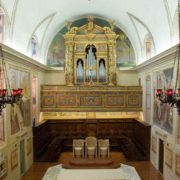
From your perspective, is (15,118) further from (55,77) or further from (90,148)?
(55,77)

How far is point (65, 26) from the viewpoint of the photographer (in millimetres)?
16781

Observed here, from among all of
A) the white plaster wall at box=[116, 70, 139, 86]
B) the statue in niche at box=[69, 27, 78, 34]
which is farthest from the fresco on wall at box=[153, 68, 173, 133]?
the statue in niche at box=[69, 27, 78, 34]

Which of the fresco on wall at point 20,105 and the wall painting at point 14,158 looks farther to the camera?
the fresco on wall at point 20,105

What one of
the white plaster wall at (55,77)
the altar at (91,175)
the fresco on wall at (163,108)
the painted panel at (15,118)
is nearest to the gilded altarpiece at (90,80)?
the white plaster wall at (55,77)

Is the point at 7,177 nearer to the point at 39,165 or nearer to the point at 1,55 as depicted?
the point at 39,165

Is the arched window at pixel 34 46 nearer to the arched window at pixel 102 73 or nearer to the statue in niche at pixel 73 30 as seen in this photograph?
the statue in niche at pixel 73 30

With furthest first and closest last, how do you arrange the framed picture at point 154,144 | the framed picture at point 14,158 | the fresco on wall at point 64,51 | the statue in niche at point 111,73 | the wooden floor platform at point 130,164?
the fresco on wall at point 64,51, the statue in niche at point 111,73, the framed picture at point 154,144, the wooden floor platform at point 130,164, the framed picture at point 14,158

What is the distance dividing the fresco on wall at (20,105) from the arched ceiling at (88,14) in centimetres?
133

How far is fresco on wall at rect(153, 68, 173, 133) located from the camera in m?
10.2

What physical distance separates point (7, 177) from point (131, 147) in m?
7.57

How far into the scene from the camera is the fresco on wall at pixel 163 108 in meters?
10.2

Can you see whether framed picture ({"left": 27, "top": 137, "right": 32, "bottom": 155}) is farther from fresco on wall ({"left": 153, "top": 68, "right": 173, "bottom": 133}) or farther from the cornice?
the cornice

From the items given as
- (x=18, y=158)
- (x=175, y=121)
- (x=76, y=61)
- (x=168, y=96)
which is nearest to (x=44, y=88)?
(x=76, y=61)

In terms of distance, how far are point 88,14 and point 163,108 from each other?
8.92 meters
